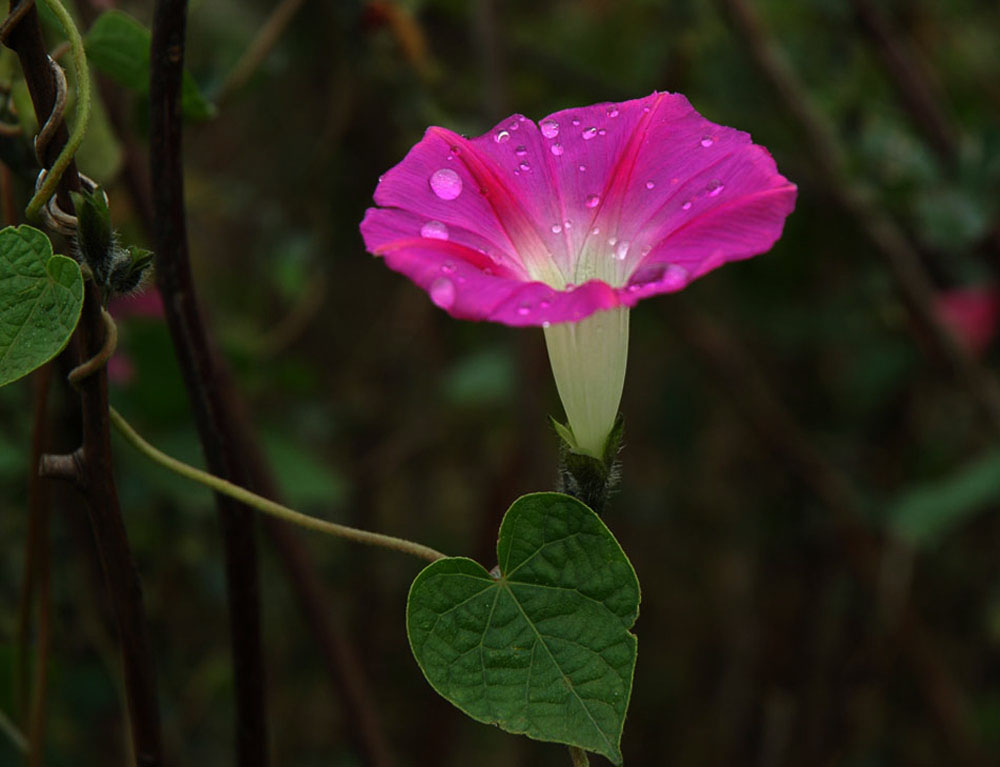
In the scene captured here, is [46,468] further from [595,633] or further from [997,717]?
[997,717]

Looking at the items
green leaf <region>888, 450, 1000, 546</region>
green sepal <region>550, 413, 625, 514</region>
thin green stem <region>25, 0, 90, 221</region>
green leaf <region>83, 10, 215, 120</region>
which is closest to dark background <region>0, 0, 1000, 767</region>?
green leaf <region>888, 450, 1000, 546</region>

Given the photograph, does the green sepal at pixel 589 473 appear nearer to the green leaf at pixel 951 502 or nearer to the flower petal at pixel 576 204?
the flower petal at pixel 576 204

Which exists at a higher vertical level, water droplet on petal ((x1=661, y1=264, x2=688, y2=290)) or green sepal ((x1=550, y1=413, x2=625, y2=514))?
water droplet on petal ((x1=661, y1=264, x2=688, y2=290))

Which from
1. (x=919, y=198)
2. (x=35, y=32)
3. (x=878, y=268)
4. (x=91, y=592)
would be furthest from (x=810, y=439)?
(x=35, y=32)

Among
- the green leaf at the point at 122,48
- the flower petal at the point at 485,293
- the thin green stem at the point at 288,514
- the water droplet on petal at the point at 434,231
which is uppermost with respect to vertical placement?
the green leaf at the point at 122,48

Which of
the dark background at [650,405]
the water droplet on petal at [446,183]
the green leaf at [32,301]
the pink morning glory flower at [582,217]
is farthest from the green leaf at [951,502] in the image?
the green leaf at [32,301]

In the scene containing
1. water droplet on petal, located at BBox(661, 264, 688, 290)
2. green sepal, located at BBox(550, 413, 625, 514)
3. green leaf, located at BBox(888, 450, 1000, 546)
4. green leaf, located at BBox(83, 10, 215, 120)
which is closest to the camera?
water droplet on petal, located at BBox(661, 264, 688, 290)

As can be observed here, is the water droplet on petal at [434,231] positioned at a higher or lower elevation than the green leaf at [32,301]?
higher

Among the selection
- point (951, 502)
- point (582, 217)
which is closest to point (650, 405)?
point (951, 502)

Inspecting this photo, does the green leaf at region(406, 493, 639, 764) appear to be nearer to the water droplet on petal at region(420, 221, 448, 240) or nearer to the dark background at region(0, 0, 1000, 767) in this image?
the water droplet on petal at region(420, 221, 448, 240)
